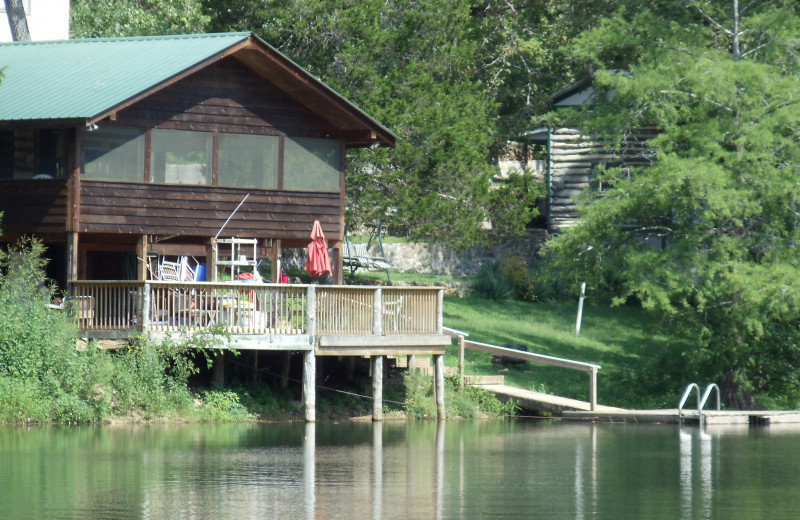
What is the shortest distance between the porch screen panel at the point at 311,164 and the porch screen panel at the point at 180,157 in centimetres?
190

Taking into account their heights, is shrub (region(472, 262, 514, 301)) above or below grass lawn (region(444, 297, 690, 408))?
above

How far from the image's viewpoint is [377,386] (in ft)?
88.2

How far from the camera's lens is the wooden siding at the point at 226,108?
28084 millimetres

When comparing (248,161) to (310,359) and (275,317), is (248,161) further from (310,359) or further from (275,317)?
(310,359)

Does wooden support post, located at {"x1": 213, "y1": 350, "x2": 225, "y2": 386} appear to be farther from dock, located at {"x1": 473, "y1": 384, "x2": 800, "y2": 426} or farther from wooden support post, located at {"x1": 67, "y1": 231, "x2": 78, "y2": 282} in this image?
dock, located at {"x1": 473, "y1": 384, "x2": 800, "y2": 426}

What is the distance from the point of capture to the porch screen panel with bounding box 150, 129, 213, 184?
28078mm

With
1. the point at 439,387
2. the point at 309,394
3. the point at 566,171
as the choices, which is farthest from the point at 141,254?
the point at 566,171

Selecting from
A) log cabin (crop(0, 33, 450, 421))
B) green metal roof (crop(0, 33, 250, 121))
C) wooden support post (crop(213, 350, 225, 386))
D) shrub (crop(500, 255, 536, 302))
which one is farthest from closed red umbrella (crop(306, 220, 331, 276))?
shrub (crop(500, 255, 536, 302))

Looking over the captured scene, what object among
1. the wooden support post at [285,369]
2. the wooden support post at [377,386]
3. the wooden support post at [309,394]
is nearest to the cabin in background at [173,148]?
the wooden support post at [285,369]

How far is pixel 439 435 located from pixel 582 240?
8254 millimetres

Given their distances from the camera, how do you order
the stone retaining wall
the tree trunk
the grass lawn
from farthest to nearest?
the stone retaining wall
the tree trunk
the grass lawn

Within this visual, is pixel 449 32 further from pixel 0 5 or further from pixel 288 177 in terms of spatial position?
pixel 0 5

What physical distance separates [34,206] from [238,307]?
5.56 m

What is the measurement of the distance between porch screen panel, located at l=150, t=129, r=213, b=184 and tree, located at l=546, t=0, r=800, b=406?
29.3 ft
